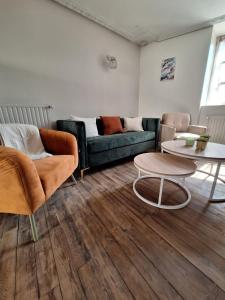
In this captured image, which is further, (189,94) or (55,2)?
(189,94)

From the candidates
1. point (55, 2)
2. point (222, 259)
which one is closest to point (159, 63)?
point (55, 2)

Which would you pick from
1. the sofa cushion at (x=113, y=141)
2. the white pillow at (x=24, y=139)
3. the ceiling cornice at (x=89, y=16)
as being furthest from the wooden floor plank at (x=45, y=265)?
the ceiling cornice at (x=89, y=16)

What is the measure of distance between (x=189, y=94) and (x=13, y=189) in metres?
3.40

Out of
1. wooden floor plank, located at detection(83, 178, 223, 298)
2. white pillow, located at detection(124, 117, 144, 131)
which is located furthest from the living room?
white pillow, located at detection(124, 117, 144, 131)

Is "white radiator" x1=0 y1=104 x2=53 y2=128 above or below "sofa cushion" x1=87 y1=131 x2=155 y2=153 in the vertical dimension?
above

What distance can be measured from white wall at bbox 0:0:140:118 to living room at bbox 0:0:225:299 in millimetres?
15

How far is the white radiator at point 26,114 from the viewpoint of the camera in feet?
6.09

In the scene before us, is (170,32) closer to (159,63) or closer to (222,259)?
A: (159,63)

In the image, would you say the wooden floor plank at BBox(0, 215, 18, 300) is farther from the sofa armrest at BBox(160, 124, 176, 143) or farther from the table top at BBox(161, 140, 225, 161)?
the sofa armrest at BBox(160, 124, 176, 143)

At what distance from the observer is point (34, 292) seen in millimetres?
723

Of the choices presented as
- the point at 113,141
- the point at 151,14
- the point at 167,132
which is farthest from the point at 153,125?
the point at 151,14

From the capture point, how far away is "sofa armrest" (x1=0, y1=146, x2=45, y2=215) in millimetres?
820

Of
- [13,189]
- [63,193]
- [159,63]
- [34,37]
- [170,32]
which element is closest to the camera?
[13,189]

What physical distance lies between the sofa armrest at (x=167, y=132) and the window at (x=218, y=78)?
3.87 ft
